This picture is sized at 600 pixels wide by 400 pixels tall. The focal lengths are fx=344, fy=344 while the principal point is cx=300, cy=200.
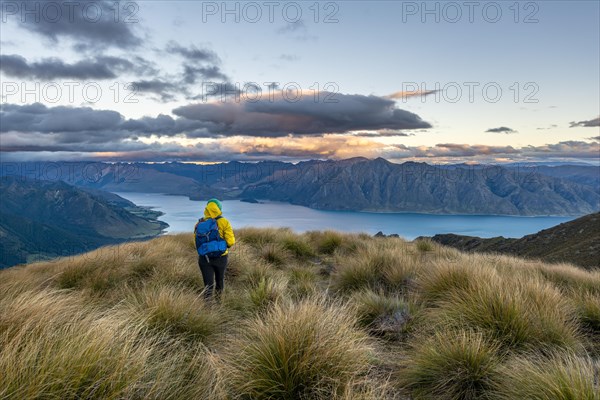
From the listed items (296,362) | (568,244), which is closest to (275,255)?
(296,362)

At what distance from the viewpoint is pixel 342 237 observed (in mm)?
17438

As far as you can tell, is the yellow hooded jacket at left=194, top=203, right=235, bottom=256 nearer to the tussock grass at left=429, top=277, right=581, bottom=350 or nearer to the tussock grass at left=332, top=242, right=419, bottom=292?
the tussock grass at left=332, top=242, right=419, bottom=292

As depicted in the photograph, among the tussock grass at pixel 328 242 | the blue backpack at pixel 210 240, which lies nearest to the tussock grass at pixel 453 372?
the blue backpack at pixel 210 240

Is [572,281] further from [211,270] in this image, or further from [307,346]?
[211,270]

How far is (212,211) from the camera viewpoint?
791 cm

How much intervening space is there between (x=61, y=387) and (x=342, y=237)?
15.2 meters

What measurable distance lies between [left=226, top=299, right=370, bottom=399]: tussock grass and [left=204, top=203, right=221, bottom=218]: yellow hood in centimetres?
414

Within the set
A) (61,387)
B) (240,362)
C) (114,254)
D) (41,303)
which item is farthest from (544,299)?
(114,254)

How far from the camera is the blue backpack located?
7.89 meters

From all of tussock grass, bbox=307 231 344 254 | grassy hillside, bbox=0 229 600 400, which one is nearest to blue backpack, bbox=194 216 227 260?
grassy hillside, bbox=0 229 600 400

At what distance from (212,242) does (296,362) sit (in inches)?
187

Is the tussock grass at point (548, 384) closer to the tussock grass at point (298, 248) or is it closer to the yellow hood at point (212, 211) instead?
the yellow hood at point (212, 211)

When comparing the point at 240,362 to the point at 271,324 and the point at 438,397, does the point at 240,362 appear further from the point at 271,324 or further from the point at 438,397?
the point at 438,397

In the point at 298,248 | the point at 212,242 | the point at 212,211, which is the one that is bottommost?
the point at 298,248
